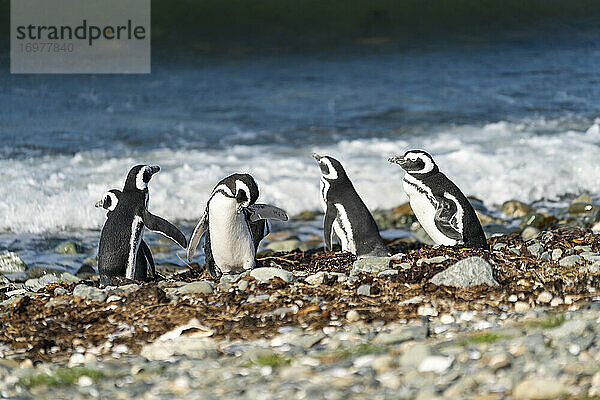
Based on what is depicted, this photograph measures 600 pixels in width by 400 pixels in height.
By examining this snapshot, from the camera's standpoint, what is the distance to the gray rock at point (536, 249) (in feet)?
20.1

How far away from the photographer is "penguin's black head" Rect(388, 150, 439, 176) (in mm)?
6844

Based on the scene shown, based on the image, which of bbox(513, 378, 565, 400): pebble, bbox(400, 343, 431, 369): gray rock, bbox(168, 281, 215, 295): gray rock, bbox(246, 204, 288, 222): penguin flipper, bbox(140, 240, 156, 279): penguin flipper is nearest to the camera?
bbox(513, 378, 565, 400): pebble

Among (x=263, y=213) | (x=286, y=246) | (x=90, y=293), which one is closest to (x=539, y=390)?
(x=90, y=293)

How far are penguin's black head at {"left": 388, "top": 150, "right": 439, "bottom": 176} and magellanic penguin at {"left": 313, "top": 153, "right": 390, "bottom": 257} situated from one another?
43cm

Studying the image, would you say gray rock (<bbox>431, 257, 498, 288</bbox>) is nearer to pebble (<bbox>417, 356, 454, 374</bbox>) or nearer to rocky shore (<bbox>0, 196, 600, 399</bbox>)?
rocky shore (<bbox>0, 196, 600, 399</bbox>)

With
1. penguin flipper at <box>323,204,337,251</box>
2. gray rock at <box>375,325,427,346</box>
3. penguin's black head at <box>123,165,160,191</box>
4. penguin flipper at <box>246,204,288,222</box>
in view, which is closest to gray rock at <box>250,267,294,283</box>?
penguin flipper at <box>246,204,288,222</box>

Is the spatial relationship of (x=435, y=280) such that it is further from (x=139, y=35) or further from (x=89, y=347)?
(x=139, y=35)

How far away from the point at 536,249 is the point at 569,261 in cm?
66

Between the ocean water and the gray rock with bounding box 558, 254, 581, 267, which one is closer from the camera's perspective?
the gray rock with bounding box 558, 254, 581, 267

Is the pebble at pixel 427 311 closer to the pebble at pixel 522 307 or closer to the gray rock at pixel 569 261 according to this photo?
the pebble at pixel 522 307

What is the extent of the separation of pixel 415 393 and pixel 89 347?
1910 millimetres

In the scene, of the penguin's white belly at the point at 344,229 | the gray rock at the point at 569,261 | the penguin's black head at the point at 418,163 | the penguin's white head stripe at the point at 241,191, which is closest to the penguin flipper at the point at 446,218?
the penguin's black head at the point at 418,163

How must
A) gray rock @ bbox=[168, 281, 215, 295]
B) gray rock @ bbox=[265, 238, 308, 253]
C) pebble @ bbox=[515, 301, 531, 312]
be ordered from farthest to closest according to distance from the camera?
gray rock @ bbox=[265, 238, 308, 253]
gray rock @ bbox=[168, 281, 215, 295]
pebble @ bbox=[515, 301, 531, 312]

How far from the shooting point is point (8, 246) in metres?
8.88
